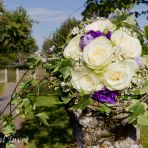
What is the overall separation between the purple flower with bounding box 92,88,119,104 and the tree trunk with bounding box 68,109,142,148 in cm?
50

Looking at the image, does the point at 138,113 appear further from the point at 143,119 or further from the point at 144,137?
the point at 144,137

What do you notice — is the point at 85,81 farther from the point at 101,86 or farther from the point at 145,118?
the point at 145,118

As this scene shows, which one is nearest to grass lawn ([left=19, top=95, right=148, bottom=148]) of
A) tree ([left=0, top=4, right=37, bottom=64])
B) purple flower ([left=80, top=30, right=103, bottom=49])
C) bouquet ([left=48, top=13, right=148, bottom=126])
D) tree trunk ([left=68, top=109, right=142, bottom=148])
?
tree trunk ([left=68, top=109, right=142, bottom=148])

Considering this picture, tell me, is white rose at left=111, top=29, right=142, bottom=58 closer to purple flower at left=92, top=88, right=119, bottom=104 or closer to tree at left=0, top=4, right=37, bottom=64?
purple flower at left=92, top=88, right=119, bottom=104

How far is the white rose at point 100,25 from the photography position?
216 cm

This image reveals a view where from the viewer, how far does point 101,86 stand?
2.08 m

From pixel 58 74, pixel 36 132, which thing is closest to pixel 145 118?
pixel 58 74

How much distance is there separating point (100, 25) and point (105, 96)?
35cm

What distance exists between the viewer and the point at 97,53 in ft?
6.60

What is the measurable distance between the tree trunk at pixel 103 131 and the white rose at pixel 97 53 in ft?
2.27

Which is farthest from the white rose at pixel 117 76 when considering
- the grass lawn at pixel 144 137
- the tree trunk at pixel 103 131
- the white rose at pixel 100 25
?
the grass lawn at pixel 144 137

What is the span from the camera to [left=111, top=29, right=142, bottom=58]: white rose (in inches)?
82.7

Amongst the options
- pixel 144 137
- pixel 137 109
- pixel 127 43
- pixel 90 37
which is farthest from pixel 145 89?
pixel 144 137

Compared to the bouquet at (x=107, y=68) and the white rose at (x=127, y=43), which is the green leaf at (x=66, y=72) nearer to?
the bouquet at (x=107, y=68)
